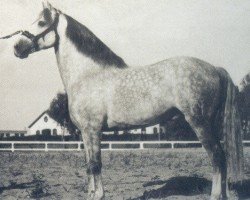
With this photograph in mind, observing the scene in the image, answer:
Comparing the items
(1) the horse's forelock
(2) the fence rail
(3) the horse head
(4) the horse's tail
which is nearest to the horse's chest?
(3) the horse head

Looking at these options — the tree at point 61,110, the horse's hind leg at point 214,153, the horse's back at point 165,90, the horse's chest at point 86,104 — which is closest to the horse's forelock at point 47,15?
the horse's chest at point 86,104

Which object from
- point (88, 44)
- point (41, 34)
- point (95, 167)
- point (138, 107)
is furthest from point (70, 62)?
point (95, 167)

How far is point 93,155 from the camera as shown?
455 cm

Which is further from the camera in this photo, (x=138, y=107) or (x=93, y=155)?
(x=93, y=155)

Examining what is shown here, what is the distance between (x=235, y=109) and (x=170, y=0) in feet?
7.50

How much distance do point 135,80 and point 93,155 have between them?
1.11 m

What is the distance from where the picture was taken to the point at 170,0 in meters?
5.77

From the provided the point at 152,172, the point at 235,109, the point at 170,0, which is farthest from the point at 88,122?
the point at 152,172

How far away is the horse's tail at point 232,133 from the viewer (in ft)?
14.0

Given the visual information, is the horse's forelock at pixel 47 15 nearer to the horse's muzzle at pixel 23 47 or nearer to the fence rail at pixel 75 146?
the horse's muzzle at pixel 23 47

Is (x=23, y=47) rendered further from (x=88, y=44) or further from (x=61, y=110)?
(x=61, y=110)

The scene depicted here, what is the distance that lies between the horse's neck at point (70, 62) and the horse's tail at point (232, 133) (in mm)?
1712

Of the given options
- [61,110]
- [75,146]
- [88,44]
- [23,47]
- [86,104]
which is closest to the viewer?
[86,104]

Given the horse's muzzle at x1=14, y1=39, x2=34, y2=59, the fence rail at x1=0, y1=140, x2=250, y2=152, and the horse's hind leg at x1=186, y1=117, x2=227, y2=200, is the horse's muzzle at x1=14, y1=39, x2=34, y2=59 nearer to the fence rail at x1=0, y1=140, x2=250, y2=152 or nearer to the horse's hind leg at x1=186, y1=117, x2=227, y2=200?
the horse's hind leg at x1=186, y1=117, x2=227, y2=200
